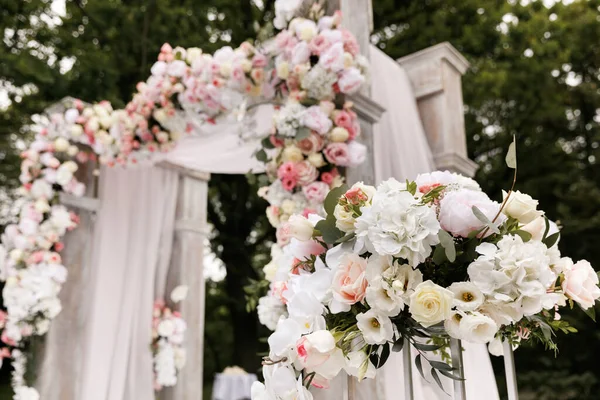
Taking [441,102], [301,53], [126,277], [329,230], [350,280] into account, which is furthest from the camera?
[126,277]

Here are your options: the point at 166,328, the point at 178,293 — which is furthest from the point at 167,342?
the point at 178,293

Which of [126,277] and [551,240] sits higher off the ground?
[126,277]

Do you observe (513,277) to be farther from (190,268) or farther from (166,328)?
(190,268)

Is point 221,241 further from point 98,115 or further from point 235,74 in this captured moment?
point 235,74

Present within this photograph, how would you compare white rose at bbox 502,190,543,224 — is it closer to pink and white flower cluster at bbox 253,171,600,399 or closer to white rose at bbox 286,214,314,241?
pink and white flower cluster at bbox 253,171,600,399

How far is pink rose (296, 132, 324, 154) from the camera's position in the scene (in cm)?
280

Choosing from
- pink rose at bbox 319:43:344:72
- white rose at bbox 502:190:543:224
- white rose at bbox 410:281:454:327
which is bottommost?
white rose at bbox 410:281:454:327

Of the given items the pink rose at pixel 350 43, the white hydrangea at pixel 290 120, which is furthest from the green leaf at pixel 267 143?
the pink rose at pixel 350 43

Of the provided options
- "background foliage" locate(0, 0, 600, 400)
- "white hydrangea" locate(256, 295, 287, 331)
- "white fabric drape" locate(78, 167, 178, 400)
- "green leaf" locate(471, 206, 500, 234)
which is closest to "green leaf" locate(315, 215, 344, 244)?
"green leaf" locate(471, 206, 500, 234)

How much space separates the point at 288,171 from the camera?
9.26ft

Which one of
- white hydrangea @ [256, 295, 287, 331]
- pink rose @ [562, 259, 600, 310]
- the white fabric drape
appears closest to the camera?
pink rose @ [562, 259, 600, 310]

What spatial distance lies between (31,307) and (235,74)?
2.21 metres

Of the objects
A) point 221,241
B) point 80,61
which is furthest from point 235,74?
point 221,241

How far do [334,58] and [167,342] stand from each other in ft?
9.34
